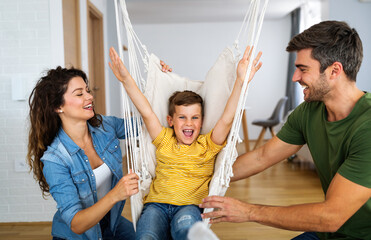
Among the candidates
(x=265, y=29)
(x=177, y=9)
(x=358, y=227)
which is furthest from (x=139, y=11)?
(x=358, y=227)

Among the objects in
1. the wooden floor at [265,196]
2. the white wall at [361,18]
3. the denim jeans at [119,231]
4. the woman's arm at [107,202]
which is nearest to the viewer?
the woman's arm at [107,202]

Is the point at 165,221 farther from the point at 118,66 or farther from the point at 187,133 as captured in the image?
the point at 118,66

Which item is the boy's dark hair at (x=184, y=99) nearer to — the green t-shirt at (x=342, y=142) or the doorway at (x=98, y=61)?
the green t-shirt at (x=342, y=142)

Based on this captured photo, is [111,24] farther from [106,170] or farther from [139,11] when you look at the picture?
[106,170]

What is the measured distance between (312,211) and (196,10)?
492 centimetres

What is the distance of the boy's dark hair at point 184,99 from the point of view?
156 centimetres

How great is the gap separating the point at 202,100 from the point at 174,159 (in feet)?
1.15

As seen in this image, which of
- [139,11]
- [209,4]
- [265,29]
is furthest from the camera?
[265,29]

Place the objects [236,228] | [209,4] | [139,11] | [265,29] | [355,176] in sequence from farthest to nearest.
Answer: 1. [265,29]
2. [139,11]
3. [209,4]
4. [236,228]
5. [355,176]

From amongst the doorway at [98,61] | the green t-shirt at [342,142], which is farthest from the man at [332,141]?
the doorway at [98,61]

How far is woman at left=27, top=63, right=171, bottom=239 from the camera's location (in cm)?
117

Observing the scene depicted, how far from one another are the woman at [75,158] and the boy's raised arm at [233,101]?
455 millimetres

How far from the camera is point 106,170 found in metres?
1.46

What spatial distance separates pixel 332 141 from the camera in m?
1.19
